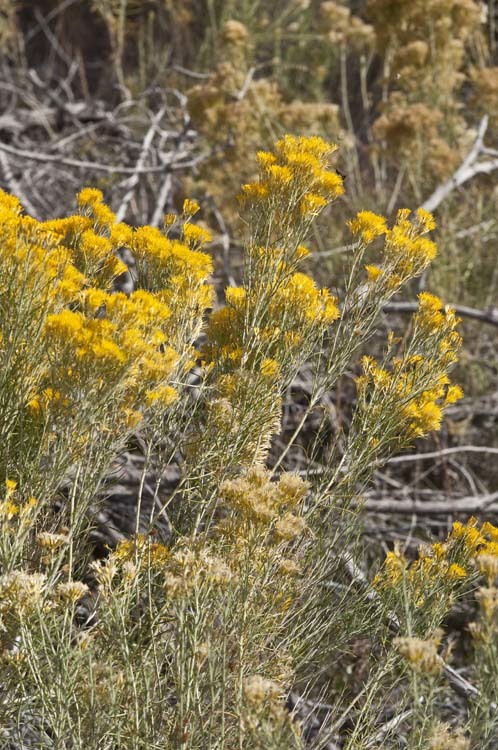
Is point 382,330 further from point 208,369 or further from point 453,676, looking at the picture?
point 208,369

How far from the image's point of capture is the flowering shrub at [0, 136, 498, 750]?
1644mm

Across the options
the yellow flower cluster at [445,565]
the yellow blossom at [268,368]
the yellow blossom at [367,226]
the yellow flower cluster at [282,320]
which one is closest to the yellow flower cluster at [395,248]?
the yellow blossom at [367,226]

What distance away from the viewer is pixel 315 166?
2.07m

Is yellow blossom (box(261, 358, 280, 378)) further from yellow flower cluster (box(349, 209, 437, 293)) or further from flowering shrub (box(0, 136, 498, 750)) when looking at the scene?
yellow flower cluster (box(349, 209, 437, 293))

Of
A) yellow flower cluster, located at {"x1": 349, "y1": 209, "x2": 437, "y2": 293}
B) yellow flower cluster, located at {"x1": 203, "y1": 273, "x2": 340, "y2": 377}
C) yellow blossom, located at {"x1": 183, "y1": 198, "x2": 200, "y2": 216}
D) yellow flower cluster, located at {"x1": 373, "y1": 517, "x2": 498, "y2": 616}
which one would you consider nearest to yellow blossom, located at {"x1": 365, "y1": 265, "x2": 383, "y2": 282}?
yellow flower cluster, located at {"x1": 349, "y1": 209, "x2": 437, "y2": 293}

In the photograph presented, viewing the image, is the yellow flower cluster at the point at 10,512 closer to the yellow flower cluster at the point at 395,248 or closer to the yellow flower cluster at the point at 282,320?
the yellow flower cluster at the point at 282,320

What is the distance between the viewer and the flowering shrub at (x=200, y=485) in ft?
5.39

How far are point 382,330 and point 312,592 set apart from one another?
8.98ft

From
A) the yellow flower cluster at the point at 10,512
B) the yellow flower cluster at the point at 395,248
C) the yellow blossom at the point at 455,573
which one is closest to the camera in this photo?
the yellow flower cluster at the point at 10,512

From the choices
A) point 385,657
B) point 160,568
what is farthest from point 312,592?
point 160,568

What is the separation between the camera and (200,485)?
2096 mm

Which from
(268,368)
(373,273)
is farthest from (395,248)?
(268,368)

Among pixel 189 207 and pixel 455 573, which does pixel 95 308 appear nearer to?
pixel 189 207

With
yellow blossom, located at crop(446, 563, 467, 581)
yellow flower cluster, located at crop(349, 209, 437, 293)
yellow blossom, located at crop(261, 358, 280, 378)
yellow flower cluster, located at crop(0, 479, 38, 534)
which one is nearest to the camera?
yellow flower cluster, located at crop(0, 479, 38, 534)
